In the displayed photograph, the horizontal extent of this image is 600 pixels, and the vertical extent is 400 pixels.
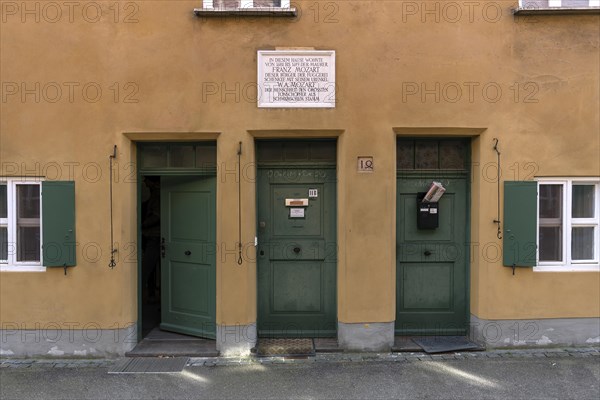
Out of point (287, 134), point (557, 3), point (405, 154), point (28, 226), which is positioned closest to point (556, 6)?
point (557, 3)

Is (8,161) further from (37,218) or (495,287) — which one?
(495,287)

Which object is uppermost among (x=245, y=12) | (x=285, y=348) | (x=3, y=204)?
(x=245, y=12)

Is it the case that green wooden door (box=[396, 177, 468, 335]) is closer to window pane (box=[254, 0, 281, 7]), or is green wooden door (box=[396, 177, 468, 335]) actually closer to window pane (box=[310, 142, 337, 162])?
window pane (box=[310, 142, 337, 162])

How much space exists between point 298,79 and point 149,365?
13.2 ft

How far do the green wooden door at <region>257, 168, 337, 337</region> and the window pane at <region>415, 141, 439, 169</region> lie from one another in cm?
122

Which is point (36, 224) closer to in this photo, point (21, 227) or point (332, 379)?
point (21, 227)

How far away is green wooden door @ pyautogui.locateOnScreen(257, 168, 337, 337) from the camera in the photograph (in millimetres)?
5770

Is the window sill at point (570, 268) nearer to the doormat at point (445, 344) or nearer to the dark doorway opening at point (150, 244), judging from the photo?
the doormat at point (445, 344)

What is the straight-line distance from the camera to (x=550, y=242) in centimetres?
566

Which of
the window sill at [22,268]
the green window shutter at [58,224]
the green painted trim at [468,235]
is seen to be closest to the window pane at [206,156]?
the green window shutter at [58,224]

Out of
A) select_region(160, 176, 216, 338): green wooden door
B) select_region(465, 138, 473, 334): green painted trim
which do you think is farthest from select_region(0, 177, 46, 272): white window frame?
select_region(465, 138, 473, 334): green painted trim

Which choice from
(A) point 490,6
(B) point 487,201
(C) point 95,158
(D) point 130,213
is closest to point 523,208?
(B) point 487,201

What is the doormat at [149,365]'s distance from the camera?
5012mm

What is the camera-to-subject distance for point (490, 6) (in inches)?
213
